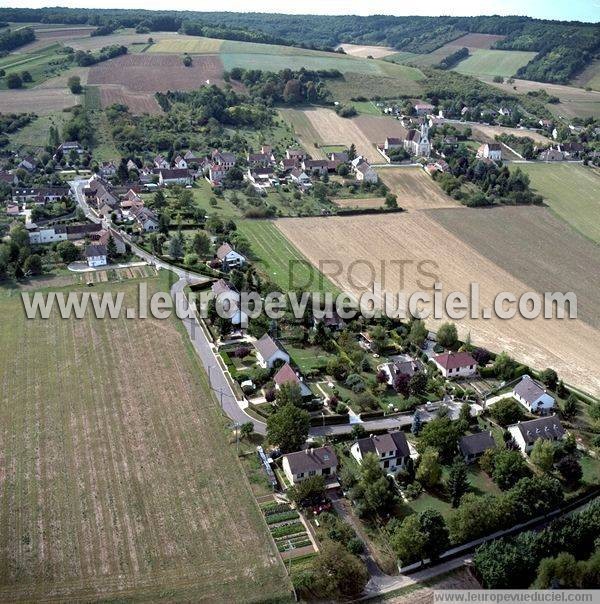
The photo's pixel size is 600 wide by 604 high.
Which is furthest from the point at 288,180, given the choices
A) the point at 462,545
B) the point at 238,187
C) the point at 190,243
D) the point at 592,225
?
the point at 462,545

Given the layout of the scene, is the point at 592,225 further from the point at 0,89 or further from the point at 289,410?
the point at 0,89

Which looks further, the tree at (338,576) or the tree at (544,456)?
the tree at (544,456)

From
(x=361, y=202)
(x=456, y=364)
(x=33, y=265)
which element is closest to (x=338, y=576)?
(x=456, y=364)

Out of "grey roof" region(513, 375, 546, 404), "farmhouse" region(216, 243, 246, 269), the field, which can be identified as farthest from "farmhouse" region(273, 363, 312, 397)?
the field

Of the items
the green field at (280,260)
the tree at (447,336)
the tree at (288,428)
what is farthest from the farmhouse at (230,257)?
the tree at (288,428)

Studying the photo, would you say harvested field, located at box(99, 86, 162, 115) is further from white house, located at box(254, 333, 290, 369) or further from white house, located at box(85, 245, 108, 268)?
white house, located at box(254, 333, 290, 369)

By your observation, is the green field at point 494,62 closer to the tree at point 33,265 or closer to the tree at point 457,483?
the tree at point 33,265
